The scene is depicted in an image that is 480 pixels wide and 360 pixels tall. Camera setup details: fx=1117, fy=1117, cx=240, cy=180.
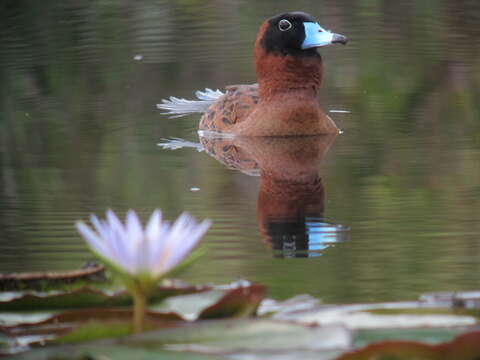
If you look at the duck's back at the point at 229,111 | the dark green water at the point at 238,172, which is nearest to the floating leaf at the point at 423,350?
the dark green water at the point at 238,172

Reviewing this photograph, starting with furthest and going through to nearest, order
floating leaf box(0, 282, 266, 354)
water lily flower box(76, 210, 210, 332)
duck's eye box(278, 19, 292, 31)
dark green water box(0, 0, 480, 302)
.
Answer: duck's eye box(278, 19, 292, 31) → dark green water box(0, 0, 480, 302) → floating leaf box(0, 282, 266, 354) → water lily flower box(76, 210, 210, 332)

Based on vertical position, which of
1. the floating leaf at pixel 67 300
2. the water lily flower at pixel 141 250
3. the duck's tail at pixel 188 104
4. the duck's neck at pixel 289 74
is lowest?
the duck's tail at pixel 188 104

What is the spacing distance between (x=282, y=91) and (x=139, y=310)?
5.44m

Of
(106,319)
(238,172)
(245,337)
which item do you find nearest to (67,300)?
(106,319)

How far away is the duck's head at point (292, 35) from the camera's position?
7.26m

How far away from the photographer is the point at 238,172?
543cm

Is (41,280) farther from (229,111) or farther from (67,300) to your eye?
(229,111)

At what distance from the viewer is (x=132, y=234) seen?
5.65 ft

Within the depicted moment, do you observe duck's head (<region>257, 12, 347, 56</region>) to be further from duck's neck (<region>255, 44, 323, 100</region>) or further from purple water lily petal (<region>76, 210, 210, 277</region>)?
purple water lily petal (<region>76, 210, 210, 277</region>)

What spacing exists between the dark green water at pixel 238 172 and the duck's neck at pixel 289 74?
34 cm

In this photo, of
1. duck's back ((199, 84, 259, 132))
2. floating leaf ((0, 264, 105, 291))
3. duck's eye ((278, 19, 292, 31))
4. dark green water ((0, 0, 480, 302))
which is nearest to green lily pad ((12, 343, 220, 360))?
floating leaf ((0, 264, 105, 291))

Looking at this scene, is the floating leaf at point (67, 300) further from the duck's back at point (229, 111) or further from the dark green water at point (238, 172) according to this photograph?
the duck's back at point (229, 111)

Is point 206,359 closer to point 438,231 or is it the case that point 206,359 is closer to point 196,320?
point 196,320

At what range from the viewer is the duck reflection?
369cm
